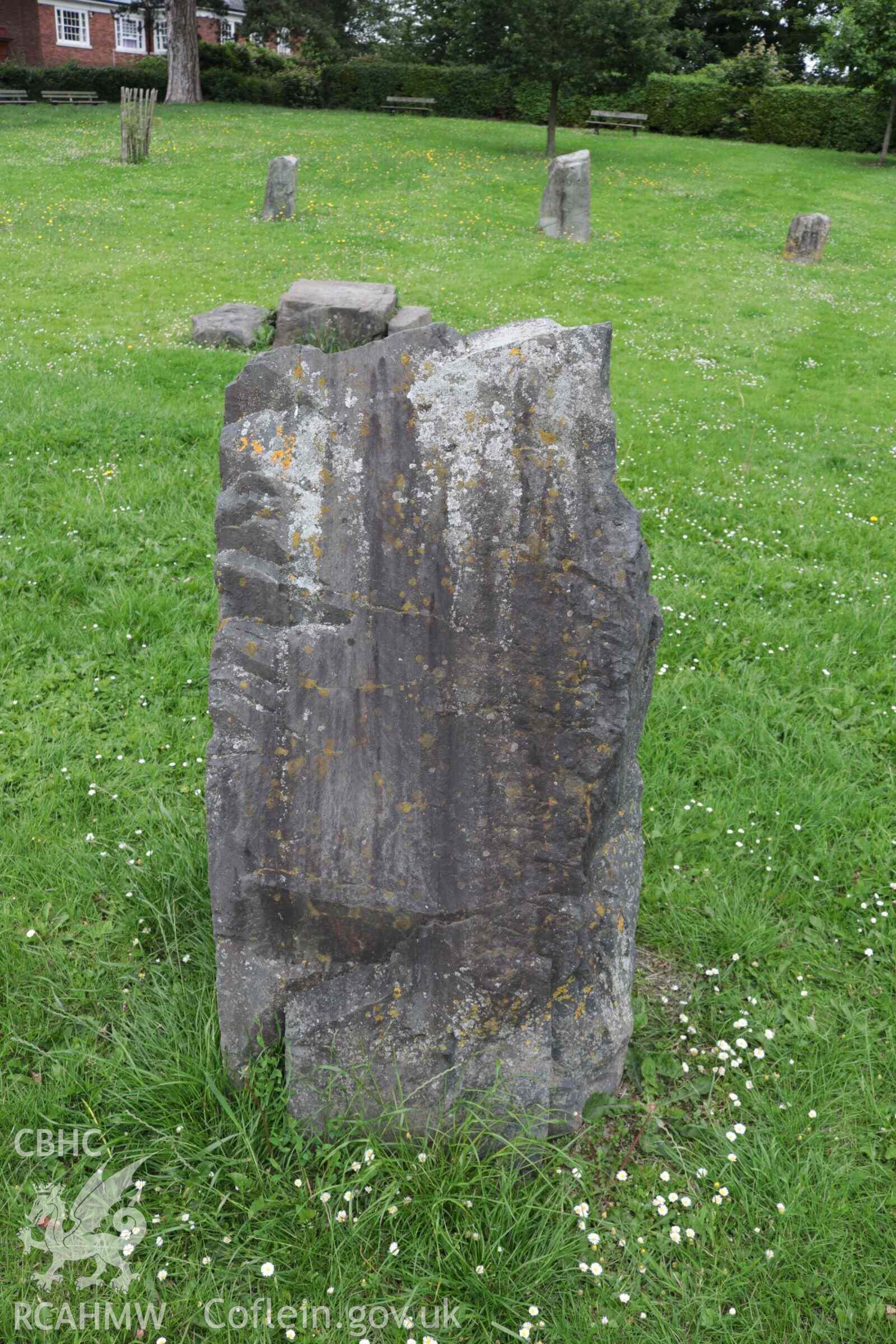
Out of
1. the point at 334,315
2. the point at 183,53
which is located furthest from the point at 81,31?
the point at 334,315

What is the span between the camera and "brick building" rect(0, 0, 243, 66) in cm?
4191

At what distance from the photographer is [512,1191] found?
2.97 m

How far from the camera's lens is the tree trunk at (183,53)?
30422 mm

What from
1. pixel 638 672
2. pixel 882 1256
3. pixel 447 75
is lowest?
pixel 882 1256

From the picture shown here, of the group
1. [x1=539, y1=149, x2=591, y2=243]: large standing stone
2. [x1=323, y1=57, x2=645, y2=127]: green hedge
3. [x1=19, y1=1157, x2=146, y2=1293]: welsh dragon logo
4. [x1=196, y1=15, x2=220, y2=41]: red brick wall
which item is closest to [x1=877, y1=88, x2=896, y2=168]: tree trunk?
[x1=323, y1=57, x2=645, y2=127]: green hedge

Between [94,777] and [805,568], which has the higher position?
[805,568]

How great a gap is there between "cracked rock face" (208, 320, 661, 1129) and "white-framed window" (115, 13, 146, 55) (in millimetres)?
52796

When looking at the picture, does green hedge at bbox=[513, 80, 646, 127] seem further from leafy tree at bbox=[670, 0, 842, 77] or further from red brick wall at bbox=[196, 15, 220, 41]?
red brick wall at bbox=[196, 15, 220, 41]

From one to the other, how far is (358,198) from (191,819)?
66.0 feet

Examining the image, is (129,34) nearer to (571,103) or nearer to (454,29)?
(454,29)

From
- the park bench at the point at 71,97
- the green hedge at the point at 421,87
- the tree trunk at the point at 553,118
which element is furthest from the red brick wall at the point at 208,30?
the tree trunk at the point at 553,118

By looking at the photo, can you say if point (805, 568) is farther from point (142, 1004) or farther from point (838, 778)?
point (142, 1004)

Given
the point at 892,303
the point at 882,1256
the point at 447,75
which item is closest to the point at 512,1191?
the point at 882,1256

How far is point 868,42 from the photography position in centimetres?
2920
